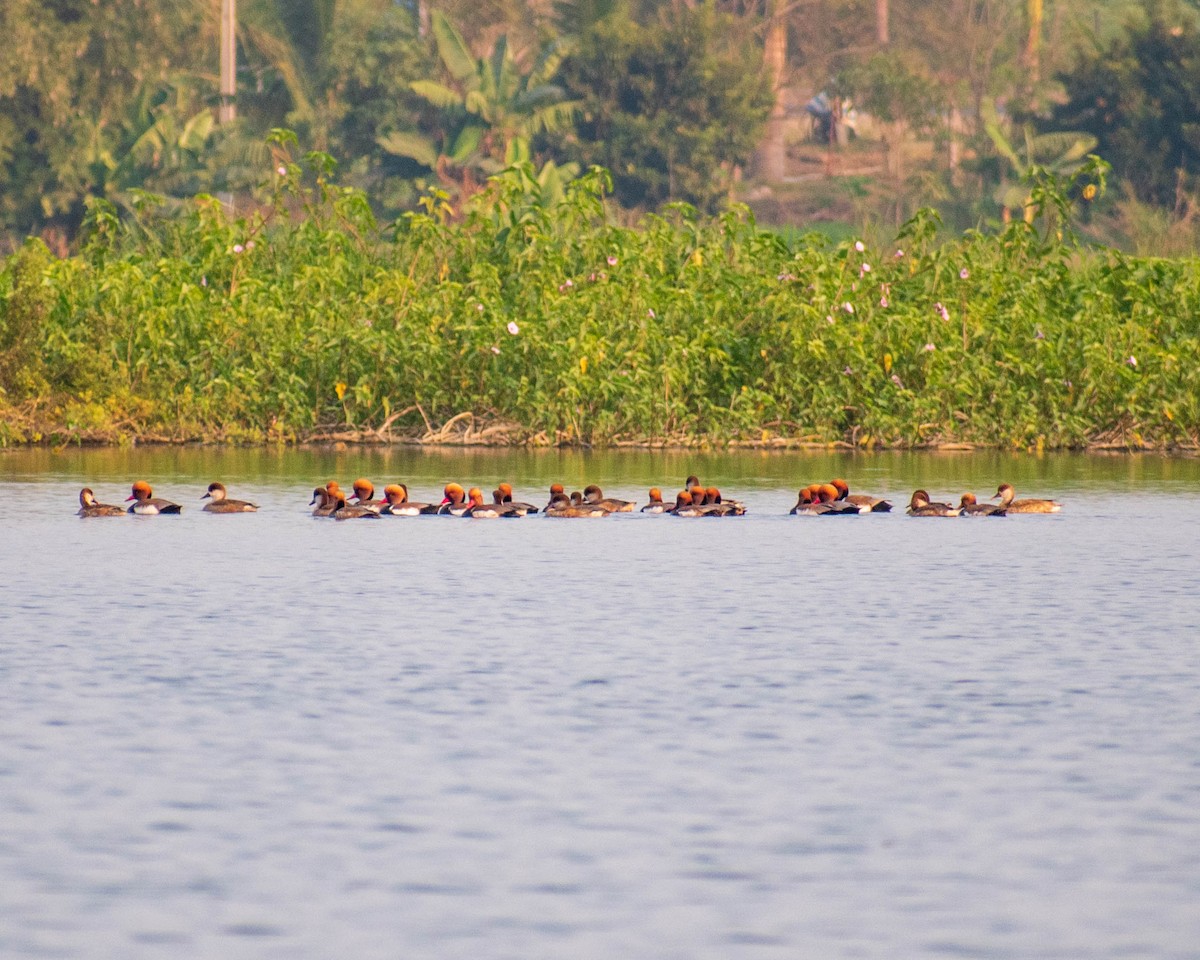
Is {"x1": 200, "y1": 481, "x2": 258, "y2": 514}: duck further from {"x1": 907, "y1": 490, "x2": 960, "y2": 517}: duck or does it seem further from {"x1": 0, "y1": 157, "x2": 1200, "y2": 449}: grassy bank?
{"x1": 0, "y1": 157, "x2": 1200, "y2": 449}: grassy bank

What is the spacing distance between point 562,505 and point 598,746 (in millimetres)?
10887

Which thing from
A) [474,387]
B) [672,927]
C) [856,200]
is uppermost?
[856,200]

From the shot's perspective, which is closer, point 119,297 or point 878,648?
point 878,648

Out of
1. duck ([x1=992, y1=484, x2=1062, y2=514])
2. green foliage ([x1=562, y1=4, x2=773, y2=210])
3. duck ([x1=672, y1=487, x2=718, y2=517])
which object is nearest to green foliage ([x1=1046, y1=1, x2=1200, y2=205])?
green foliage ([x1=562, y1=4, x2=773, y2=210])

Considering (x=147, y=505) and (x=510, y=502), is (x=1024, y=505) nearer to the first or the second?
(x=510, y=502)

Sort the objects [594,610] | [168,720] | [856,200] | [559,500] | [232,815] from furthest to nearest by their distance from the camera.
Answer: [856,200] < [559,500] < [594,610] < [168,720] < [232,815]

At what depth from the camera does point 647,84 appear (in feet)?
206

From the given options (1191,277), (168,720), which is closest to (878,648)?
(168,720)

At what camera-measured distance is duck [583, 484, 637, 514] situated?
2192 centimetres

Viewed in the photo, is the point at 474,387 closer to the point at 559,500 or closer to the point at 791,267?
the point at 791,267

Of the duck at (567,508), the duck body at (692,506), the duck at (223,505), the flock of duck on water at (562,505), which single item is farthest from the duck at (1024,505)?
the duck at (223,505)

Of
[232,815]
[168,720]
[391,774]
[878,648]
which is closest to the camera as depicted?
[232,815]

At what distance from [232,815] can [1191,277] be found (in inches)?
1026

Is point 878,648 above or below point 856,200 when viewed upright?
below
